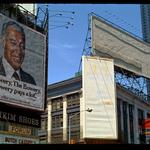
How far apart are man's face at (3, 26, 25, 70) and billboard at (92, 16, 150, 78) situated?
29.7 metres

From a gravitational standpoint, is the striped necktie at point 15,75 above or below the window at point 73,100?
below

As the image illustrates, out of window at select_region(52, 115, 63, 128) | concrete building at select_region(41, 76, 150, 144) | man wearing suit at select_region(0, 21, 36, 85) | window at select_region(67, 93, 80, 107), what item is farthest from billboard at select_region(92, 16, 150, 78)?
man wearing suit at select_region(0, 21, 36, 85)

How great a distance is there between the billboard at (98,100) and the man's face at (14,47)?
21.6 m

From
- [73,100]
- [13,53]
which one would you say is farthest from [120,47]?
[13,53]

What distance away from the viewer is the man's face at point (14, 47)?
3800 cm

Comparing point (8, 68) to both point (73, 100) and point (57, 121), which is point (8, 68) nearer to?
point (73, 100)

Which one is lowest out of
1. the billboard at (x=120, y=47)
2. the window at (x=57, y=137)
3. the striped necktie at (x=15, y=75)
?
the window at (x=57, y=137)

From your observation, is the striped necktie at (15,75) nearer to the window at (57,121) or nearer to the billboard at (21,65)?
the billboard at (21,65)

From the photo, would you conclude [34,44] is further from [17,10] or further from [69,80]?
[69,80]

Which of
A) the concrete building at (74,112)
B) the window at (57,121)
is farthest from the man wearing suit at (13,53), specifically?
the window at (57,121)

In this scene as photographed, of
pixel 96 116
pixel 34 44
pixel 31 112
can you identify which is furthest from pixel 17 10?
pixel 96 116
